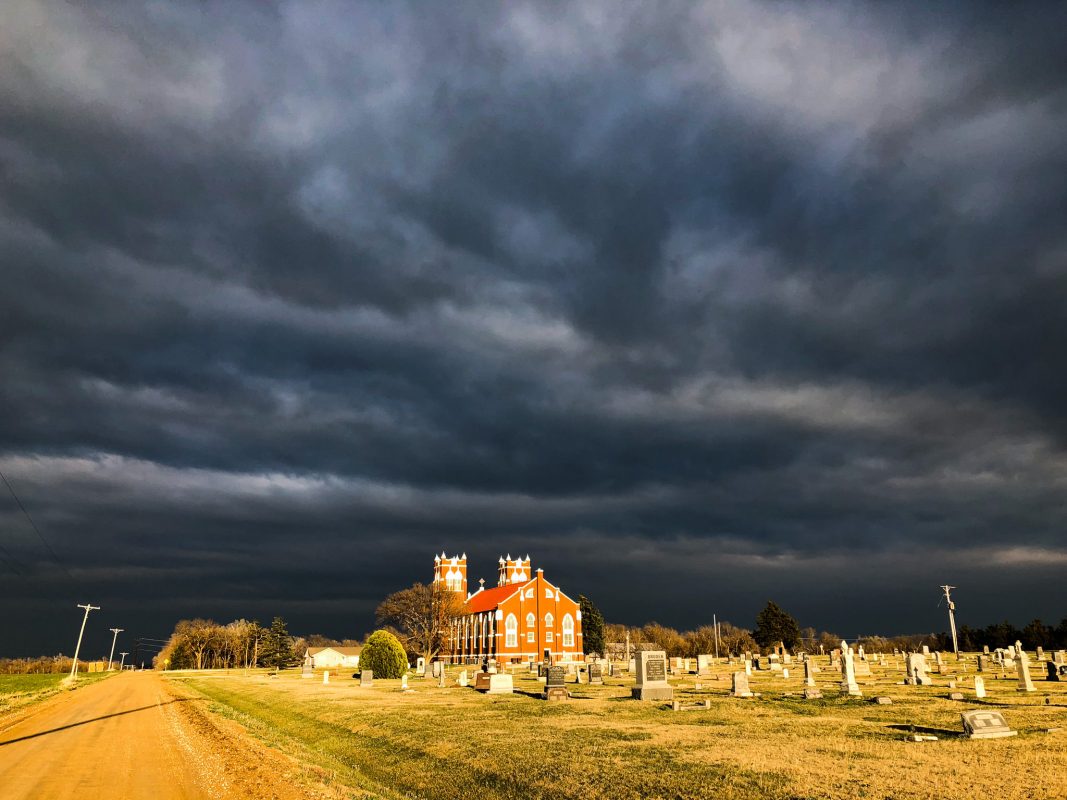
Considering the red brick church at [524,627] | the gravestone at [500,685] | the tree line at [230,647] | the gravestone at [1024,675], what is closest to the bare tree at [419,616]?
the red brick church at [524,627]

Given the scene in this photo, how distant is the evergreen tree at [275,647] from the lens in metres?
108

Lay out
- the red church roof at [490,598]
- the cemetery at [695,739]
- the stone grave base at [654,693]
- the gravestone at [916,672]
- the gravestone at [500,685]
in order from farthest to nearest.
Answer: the red church roof at [490,598]
the gravestone at [500,685]
the gravestone at [916,672]
the stone grave base at [654,693]
the cemetery at [695,739]

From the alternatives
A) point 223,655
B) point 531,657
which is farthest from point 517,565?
point 223,655

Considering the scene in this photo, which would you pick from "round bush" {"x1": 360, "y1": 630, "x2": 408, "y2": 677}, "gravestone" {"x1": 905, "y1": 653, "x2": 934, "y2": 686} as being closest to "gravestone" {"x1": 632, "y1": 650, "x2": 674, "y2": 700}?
"gravestone" {"x1": 905, "y1": 653, "x2": 934, "y2": 686}

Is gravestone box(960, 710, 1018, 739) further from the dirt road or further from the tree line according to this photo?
the tree line

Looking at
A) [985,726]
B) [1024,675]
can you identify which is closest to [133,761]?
[985,726]

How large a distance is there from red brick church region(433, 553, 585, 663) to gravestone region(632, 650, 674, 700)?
74637mm

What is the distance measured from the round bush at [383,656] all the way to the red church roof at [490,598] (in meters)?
53.4

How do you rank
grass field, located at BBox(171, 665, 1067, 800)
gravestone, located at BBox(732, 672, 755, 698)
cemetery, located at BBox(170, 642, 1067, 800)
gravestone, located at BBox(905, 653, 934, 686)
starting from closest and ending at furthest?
1. grass field, located at BBox(171, 665, 1067, 800)
2. cemetery, located at BBox(170, 642, 1067, 800)
3. gravestone, located at BBox(732, 672, 755, 698)
4. gravestone, located at BBox(905, 653, 934, 686)

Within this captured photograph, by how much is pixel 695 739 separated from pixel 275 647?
351ft

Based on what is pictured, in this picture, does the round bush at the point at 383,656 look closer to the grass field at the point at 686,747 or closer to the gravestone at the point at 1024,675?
the grass field at the point at 686,747

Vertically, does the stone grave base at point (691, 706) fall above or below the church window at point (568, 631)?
below

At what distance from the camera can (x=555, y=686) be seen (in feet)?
102

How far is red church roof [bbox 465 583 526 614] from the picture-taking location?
113 m
